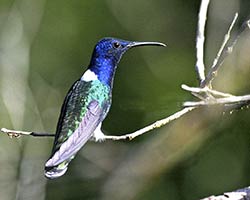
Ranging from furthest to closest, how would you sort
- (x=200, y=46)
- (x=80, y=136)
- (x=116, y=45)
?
(x=116, y=45)
(x=80, y=136)
(x=200, y=46)

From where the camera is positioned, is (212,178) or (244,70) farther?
(212,178)

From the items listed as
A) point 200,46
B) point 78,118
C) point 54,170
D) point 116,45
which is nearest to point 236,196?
point 200,46

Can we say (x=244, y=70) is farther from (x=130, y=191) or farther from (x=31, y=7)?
(x=31, y=7)

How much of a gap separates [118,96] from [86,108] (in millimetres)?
2279

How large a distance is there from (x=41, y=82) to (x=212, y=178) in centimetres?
130

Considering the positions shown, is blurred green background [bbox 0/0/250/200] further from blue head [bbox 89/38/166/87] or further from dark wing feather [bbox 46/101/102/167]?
dark wing feather [bbox 46/101/102/167]

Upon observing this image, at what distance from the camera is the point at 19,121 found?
17.4 ft

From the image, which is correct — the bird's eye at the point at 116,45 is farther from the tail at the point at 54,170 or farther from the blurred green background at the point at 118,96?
the blurred green background at the point at 118,96

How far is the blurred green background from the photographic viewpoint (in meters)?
5.03

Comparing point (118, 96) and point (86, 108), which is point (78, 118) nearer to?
point (86, 108)

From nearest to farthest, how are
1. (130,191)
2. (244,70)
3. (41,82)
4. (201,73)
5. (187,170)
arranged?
(201,73), (244,70), (130,191), (187,170), (41,82)

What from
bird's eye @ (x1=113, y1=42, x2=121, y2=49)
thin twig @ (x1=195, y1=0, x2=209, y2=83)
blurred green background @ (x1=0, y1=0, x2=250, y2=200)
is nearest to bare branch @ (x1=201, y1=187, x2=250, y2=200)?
thin twig @ (x1=195, y1=0, x2=209, y2=83)

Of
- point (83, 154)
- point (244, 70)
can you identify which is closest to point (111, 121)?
point (83, 154)

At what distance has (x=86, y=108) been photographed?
325 centimetres
